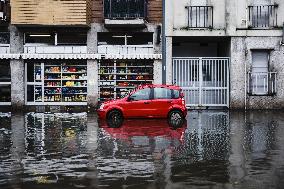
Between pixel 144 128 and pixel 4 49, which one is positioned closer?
pixel 144 128

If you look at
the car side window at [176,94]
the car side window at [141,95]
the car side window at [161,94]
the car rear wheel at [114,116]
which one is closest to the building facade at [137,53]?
the car side window at [176,94]

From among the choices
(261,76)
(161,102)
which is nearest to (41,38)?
(161,102)

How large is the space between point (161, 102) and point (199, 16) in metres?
9.26

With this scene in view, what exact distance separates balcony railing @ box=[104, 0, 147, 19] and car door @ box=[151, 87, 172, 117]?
7529mm

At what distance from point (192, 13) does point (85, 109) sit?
8.22 metres

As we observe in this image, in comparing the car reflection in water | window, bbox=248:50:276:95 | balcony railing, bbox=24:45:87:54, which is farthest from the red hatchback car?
window, bbox=248:50:276:95

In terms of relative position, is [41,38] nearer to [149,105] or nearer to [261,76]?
[149,105]

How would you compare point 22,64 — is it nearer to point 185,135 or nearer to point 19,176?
point 185,135

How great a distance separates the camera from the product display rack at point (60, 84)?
29.1m

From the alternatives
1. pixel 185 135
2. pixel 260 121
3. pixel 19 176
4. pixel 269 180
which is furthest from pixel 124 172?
pixel 260 121

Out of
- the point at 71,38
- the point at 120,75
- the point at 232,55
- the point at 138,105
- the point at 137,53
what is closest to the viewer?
the point at 138,105

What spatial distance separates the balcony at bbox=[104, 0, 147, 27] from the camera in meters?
27.1

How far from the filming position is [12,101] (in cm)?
2839

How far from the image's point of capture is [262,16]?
92.5 feet
